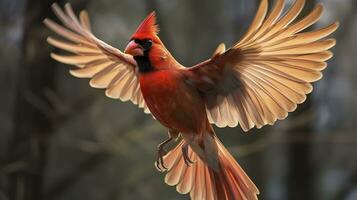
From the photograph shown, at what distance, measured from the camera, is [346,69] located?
4.22 m

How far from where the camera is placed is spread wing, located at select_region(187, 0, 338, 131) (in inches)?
50.8

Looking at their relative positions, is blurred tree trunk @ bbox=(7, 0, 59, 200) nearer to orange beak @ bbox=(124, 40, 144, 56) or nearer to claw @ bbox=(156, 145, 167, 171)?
claw @ bbox=(156, 145, 167, 171)

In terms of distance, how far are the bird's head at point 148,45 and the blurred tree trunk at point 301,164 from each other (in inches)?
103

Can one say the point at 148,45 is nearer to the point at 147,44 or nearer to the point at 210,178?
the point at 147,44

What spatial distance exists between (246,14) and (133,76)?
2.16 metres

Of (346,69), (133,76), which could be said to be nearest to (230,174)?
(133,76)

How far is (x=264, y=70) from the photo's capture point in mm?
1476

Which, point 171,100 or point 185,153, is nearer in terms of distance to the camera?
point 171,100

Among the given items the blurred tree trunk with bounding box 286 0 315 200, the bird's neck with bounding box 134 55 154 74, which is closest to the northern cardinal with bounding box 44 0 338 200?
the bird's neck with bounding box 134 55 154 74

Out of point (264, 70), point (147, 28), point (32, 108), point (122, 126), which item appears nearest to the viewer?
point (147, 28)

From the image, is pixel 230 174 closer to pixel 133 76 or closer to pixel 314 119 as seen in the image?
pixel 133 76

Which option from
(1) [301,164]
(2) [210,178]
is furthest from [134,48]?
(1) [301,164]

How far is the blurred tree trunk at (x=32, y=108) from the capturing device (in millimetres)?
3342

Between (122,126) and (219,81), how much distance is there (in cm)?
207
